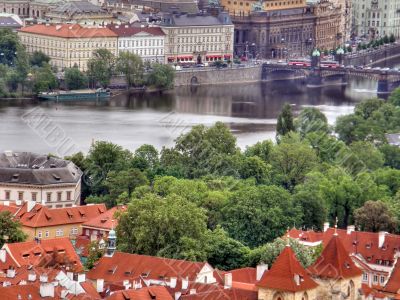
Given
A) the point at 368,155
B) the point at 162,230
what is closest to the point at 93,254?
the point at 162,230

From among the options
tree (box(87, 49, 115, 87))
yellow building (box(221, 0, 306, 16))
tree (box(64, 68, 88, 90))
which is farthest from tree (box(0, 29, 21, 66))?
yellow building (box(221, 0, 306, 16))

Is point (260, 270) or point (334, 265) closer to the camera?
point (334, 265)

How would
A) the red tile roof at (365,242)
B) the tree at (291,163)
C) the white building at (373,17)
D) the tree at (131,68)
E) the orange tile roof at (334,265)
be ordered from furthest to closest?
the white building at (373,17), the tree at (131,68), the tree at (291,163), the red tile roof at (365,242), the orange tile roof at (334,265)

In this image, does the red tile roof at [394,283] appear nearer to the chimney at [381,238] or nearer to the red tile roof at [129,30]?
the chimney at [381,238]

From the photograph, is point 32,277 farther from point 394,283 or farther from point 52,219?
point 52,219

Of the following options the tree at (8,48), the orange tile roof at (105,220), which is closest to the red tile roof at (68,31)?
the tree at (8,48)

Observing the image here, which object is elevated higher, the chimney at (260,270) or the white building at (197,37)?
the chimney at (260,270)

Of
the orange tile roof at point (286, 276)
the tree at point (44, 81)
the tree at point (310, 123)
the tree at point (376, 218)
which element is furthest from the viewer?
the tree at point (44, 81)
